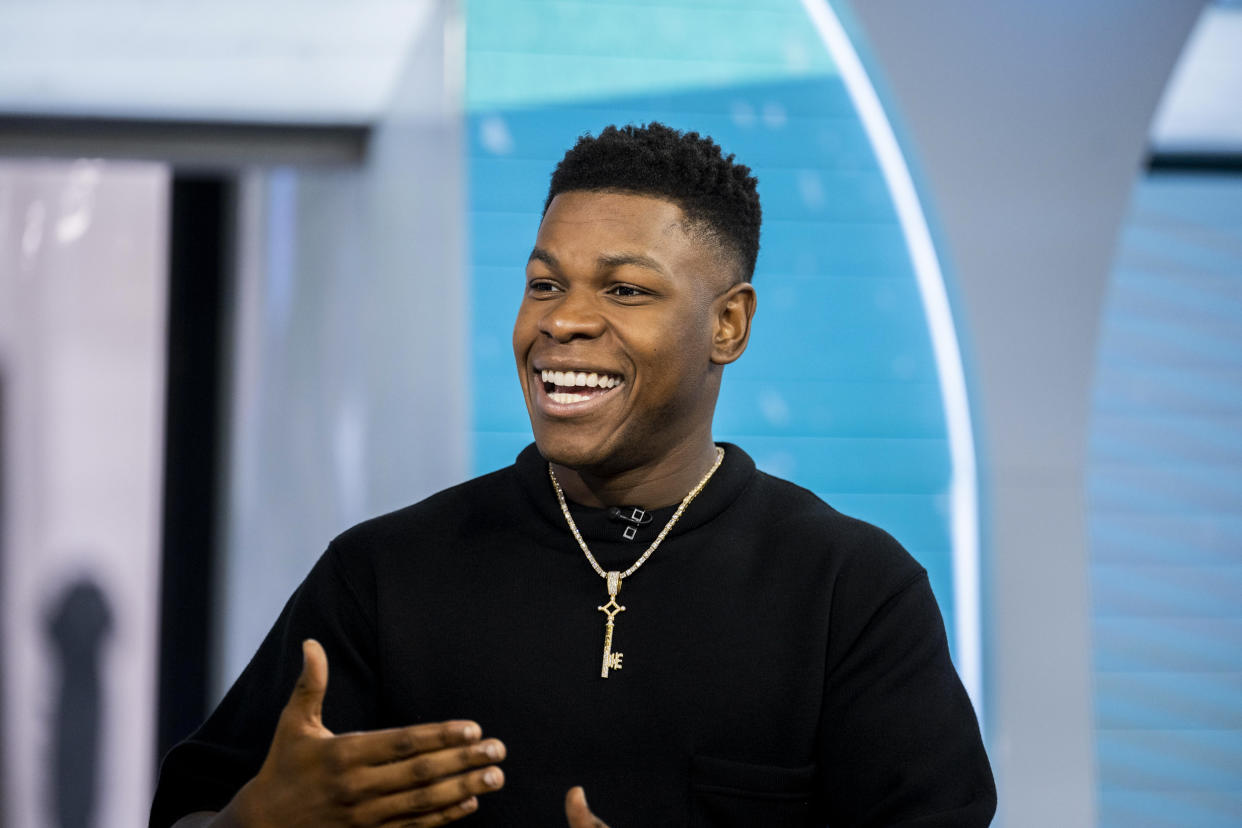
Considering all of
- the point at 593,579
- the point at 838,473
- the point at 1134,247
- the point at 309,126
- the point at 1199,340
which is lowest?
the point at 593,579

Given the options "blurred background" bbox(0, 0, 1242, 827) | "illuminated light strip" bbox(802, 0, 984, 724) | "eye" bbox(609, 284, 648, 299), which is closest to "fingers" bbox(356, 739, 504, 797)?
"eye" bbox(609, 284, 648, 299)

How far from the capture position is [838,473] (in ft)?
8.51

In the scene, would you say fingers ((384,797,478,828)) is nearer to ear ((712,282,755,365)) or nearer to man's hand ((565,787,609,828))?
man's hand ((565,787,609,828))

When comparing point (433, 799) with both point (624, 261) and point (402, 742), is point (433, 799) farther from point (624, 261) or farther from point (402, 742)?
point (624, 261)

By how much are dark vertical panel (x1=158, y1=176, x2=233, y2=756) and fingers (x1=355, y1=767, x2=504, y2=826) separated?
4.51 m

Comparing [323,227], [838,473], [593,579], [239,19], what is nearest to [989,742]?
[838,473]

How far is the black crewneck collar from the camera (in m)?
1.49

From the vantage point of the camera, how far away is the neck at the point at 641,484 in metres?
1.52

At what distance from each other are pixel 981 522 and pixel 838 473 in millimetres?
273

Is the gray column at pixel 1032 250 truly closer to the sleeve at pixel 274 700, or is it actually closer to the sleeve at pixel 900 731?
the sleeve at pixel 900 731

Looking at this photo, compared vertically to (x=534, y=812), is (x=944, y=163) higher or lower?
higher

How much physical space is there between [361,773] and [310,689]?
3.4 inches

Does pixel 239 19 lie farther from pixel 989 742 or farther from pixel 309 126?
pixel 989 742

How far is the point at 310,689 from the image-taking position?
4.00 feet
